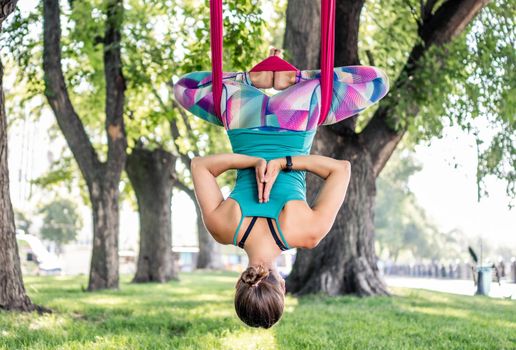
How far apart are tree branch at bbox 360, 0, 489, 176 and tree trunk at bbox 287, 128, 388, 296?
32 cm

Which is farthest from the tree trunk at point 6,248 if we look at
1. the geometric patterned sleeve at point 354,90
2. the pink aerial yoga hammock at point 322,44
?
the geometric patterned sleeve at point 354,90

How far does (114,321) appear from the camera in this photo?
25.3 ft

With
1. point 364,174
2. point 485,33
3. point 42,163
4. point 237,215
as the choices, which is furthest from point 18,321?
point 42,163

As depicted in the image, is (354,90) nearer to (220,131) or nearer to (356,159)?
(356,159)

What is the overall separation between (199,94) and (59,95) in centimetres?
850

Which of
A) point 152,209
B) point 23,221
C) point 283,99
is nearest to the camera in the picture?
point 283,99

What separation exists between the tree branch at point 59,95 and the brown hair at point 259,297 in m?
9.15

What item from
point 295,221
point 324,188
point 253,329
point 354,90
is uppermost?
point 354,90

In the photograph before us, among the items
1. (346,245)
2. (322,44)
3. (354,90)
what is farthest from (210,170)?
(346,245)

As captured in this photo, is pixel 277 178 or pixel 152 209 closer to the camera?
pixel 277 178

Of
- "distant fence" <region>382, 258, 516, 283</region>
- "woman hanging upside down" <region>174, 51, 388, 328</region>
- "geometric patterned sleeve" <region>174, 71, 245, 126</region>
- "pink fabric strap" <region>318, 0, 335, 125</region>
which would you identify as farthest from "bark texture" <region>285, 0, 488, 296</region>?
"distant fence" <region>382, 258, 516, 283</region>

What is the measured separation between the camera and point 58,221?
43.8m

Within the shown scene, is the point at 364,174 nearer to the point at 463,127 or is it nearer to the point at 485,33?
the point at 463,127

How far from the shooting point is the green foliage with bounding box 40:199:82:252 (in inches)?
1715
